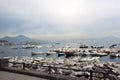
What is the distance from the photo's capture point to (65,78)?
13.3 metres

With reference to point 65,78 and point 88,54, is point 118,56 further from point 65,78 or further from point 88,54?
point 65,78

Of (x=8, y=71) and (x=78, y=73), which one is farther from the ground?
(x=8, y=71)

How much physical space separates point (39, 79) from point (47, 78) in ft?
1.64

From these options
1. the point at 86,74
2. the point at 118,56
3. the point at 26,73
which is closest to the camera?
the point at 26,73

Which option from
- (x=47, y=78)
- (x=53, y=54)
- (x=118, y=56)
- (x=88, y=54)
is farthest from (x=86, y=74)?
(x=53, y=54)

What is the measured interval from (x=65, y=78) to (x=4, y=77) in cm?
402

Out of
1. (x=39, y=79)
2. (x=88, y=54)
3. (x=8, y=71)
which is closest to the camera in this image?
(x=39, y=79)

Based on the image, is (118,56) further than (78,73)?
Yes

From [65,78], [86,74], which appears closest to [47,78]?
[65,78]

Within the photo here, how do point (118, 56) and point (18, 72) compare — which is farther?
point (118, 56)

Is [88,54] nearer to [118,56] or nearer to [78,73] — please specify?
[118,56]

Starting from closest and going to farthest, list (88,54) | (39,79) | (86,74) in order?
(39,79) < (86,74) < (88,54)

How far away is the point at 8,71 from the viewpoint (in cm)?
1747

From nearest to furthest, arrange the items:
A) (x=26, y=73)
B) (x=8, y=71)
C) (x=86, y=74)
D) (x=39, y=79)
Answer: (x=39, y=79) < (x=26, y=73) < (x=8, y=71) < (x=86, y=74)
